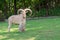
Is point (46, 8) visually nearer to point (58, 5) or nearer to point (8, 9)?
point (58, 5)

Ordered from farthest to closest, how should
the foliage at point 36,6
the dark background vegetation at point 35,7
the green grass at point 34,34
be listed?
1. the foliage at point 36,6
2. the dark background vegetation at point 35,7
3. the green grass at point 34,34

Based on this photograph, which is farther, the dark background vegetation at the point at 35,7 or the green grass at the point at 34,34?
the dark background vegetation at the point at 35,7

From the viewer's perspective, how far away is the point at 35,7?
27.3m

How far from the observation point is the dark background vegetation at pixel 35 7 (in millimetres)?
25500

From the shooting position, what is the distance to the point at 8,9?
26000mm

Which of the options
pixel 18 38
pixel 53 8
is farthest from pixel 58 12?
pixel 18 38

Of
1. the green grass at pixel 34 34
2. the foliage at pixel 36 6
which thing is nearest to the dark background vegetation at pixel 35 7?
the foliage at pixel 36 6

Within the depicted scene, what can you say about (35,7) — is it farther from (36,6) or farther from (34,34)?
(34,34)

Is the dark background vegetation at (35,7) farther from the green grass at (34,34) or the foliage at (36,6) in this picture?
the green grass at (34,34)

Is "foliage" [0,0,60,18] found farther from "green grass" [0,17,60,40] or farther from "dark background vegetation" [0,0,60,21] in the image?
"green grass" [0,17,60,40]

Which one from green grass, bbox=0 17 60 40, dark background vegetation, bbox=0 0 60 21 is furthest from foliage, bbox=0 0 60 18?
green grass, bbox=0 17 60 40

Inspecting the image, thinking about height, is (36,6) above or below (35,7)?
above

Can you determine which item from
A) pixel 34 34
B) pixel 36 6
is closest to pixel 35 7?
pixel 36 6

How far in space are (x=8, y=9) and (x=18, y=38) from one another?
54.3 feet
